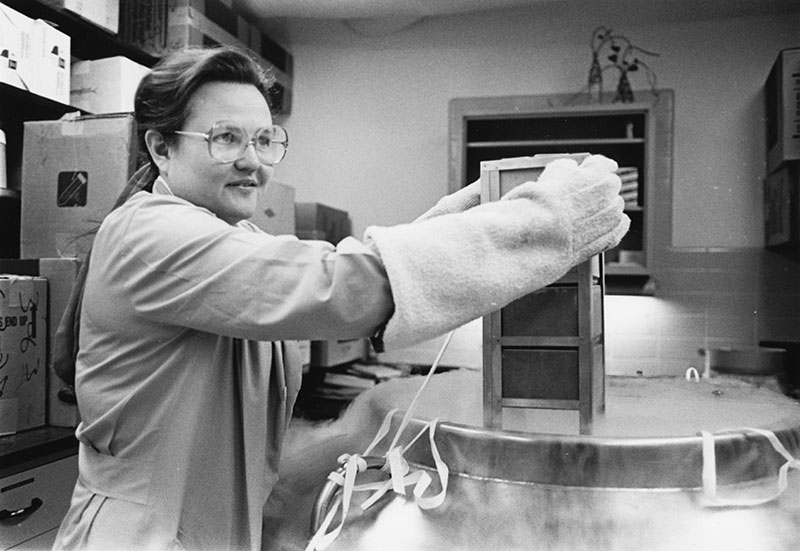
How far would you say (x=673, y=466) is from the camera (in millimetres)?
878

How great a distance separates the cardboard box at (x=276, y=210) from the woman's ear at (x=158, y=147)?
1.70 meters

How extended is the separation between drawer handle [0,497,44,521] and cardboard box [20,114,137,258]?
2.41 feet

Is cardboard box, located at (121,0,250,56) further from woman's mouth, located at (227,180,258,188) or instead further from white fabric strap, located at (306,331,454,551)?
white fabric strap, located at (306,331,454,551)

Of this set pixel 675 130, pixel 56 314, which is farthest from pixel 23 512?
pixel 675 130

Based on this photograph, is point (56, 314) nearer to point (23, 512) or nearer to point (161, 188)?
point (23, 512)

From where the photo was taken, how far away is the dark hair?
0.98 m

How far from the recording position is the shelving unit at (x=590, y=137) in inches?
130

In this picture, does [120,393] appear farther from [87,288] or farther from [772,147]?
[772,147]

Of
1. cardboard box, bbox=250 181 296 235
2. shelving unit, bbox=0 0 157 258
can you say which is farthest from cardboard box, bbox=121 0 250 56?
cardboard box, bbox=250 181 296 235

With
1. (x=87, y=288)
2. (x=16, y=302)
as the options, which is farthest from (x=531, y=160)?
(x=16, y=302)

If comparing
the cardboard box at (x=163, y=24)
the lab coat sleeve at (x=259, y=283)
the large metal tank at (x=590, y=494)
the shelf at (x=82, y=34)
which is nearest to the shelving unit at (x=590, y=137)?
the cardboard box at (x=163, y=24)

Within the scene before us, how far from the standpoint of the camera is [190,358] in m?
0.92

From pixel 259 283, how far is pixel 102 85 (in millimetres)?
2180

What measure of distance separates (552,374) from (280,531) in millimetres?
474
